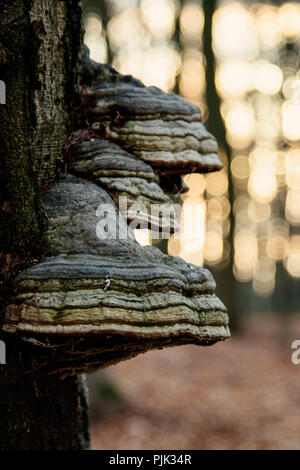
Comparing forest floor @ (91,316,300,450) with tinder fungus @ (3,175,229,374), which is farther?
forest floor @ (91,316,300,450)

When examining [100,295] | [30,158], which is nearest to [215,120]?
[30,158]

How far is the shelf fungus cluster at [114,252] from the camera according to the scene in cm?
165

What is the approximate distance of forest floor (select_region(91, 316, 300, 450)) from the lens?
22.0ft

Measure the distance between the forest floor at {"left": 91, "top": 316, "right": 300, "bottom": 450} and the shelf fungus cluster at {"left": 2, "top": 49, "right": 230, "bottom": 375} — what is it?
17.1ft

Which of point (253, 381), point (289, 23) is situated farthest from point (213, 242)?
point (253, 381)

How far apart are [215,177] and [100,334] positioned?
73.2 ft

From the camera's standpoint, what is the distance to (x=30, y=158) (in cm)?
191

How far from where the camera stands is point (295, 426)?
7.11m

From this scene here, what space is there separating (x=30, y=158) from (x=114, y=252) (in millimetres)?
527

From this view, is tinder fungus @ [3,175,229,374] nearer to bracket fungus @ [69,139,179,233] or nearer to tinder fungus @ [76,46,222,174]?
bracket fungus @ [69,139,179,233]

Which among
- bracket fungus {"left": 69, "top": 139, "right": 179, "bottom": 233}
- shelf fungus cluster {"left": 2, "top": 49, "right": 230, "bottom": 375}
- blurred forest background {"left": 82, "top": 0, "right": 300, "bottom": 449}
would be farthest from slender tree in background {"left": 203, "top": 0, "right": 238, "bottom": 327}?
bracket fungus {"left": 69, "top": 139, "right": 179, "bottom": 233}

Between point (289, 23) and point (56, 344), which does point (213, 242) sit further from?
point (56, 344)

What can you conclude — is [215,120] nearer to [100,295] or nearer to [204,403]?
[204,403]
